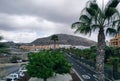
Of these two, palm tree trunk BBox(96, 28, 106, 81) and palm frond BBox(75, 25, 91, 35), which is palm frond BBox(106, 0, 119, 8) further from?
palm frond BBox(75, 25, 91, 35)

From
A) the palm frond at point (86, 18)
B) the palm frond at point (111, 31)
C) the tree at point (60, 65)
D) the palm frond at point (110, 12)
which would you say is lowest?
the tree at point (60, 65)

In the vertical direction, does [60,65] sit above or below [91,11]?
below

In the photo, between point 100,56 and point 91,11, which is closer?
point 100,56

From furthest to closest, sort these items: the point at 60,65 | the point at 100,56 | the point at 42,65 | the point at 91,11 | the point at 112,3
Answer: the point at 60,65 → the point at 42,65 → the point at 91,11 → the point at 112,3 → the point at 100,56

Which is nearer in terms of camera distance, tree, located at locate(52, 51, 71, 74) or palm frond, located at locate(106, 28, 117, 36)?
palm frond, located at locate(106, 28, 117, 36)

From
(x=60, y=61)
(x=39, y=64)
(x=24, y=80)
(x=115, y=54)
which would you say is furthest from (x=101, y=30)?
(x=115, y=54)

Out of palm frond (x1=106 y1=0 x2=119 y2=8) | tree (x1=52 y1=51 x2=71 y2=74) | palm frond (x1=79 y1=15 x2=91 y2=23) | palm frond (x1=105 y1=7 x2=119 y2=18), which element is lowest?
tree (x1=52 y1=51 x2=71 y2=74)

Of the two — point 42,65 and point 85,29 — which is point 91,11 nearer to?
point 85,29

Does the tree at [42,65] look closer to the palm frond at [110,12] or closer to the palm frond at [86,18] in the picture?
the palm frond at [86,18]

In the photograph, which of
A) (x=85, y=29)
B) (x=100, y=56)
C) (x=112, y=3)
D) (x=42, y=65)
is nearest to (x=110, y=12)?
(x=112, y=3)

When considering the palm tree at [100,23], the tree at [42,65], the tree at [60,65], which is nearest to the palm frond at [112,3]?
the palm tree at [100,23]

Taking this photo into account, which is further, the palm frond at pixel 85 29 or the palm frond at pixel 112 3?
the palm frond at pixel 85 29

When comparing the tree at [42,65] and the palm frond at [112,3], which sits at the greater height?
the palm frond at [112,3]

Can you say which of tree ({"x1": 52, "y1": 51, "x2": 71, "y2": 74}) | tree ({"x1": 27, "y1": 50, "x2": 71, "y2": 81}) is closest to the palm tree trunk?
tree ({"x1": 27, "y1": 50, "x2": 71, "y2": 81})
